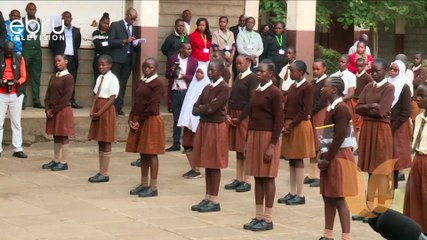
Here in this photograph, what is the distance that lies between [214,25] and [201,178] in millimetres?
5720

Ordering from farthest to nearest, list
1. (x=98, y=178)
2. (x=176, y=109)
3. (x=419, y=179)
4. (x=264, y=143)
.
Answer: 1. (x=176, y=109)
2. (x=98, y=178)
3. (x=264, y=143)
4. (x=419, y=179)

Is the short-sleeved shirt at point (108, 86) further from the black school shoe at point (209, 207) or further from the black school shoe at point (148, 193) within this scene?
the black school shoe at point (209, 207)

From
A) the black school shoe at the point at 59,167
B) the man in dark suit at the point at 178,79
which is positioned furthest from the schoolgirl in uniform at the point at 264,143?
the man in dark suit at the point at 178,79

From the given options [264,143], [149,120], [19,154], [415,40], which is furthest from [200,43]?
[415,40]

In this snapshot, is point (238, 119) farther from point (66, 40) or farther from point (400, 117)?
point (66, 40)

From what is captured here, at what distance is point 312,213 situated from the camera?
1038 centimetres

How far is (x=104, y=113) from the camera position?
1176cm

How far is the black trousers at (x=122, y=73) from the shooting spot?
15.4m

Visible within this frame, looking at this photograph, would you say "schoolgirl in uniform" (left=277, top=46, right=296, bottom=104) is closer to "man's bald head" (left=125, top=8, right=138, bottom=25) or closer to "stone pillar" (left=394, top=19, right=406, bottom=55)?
"man's bald head" (left=125, top=8, right=138, bottom=25)

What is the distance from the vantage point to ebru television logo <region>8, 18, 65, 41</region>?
14914 millimetres

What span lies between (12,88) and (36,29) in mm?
2163

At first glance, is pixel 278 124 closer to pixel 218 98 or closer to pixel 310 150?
pixel 218 98

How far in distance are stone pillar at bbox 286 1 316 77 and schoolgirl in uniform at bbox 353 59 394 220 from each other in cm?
695

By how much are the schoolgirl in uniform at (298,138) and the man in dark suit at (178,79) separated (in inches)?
147
